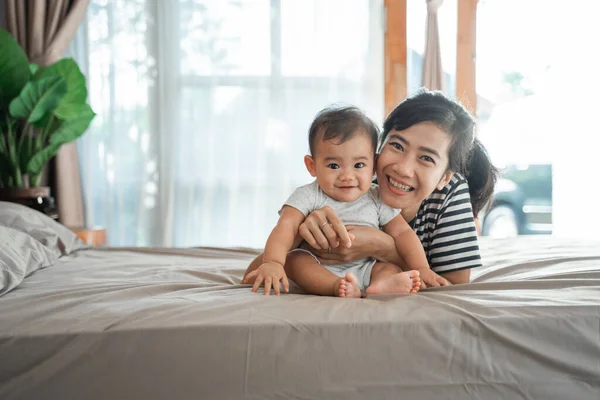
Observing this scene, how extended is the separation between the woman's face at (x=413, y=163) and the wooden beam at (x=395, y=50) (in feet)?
8.25

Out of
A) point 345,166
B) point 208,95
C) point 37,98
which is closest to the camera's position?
point 345,166

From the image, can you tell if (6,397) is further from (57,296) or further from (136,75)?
(136,75)

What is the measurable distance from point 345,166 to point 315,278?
0.26 meters

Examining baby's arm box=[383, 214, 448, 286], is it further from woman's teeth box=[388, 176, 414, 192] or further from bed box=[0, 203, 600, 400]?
bed box=[0, 203, 600, 400]

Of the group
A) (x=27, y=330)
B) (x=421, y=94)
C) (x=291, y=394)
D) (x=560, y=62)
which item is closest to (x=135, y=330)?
(x=27, y=330)

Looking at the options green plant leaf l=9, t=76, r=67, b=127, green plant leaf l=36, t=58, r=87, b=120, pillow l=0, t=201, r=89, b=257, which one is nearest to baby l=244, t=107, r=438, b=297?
pillow l=0, t=201, r=89, b=257

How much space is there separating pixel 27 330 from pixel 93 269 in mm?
694

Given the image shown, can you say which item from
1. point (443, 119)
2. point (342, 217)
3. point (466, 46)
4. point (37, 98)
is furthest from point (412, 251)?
point (466, 46)

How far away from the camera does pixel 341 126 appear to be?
1.32 m

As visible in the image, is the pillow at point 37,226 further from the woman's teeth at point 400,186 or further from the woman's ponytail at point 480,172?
the woman's ponytail at point 480,172

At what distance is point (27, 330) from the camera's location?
1.06m

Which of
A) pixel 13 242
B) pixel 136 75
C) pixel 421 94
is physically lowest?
pixel 13 242

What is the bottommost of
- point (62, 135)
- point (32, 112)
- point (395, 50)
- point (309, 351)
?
point (309, 351)

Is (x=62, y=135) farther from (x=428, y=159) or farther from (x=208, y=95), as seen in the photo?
(x=428, y=159)
